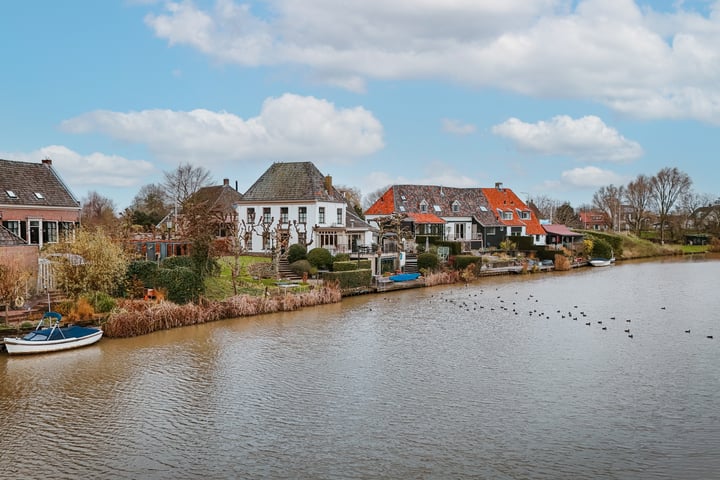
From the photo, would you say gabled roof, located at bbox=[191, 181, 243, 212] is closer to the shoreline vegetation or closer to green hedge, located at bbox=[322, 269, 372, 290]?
the shoreline vegetation

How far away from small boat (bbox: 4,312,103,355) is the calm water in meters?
0.40

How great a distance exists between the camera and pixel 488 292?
3741 centimetres

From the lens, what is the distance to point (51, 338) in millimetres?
19672

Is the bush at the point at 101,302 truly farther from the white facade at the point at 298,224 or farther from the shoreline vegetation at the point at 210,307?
the white facade at the point at 298,224

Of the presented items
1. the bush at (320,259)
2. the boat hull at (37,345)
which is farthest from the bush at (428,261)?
the boat hull at (37,345)

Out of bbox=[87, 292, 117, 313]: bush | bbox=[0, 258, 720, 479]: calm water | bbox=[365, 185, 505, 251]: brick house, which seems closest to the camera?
bbox=[0, 258, 720, 479]: calm water

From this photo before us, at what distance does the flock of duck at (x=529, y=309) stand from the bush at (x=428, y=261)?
637cm

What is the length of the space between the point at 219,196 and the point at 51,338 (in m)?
32.6

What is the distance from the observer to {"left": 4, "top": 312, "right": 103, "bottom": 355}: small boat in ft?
63.1

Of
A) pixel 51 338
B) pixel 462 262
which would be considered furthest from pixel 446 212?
pixel 51 338

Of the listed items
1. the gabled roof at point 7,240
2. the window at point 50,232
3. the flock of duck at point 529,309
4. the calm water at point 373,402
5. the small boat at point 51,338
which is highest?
the window at point 50,232

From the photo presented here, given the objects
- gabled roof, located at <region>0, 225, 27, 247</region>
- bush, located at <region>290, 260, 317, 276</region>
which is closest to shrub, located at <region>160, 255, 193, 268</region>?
gabled roof, located at <region>0, 225, 27, 247</region>

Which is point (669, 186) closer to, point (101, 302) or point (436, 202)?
point (436, 202)

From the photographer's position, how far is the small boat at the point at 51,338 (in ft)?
63.1
